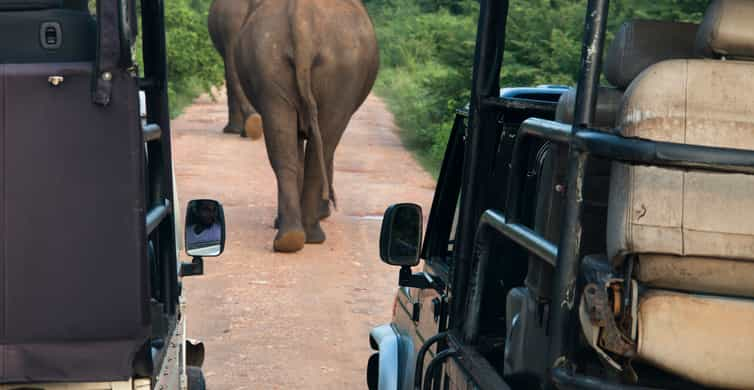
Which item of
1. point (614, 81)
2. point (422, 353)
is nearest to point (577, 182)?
point (614, 81)

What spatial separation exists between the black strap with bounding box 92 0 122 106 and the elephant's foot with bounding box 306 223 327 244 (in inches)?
295

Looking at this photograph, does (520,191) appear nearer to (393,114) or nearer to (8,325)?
(8,325)

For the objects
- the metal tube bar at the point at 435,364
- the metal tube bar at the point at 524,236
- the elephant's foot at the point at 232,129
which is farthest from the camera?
the elephant's foot at the point at 232,129

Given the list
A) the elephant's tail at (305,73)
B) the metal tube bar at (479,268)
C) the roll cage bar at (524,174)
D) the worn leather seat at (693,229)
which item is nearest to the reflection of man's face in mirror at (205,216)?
the roll cage bar at (524,174)

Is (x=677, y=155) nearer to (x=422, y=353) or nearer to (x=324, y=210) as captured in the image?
(x=422, y=353)

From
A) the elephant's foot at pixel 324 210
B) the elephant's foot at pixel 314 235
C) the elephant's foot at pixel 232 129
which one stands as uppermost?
the elephant's foot at pixel 314 235

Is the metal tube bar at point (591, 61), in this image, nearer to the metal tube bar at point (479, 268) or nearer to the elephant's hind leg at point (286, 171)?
the metal tube bar at point (479, 268)

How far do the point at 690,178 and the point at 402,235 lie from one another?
1976mm

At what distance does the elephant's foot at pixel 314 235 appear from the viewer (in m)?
10.7

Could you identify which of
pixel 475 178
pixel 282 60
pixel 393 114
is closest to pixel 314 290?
pixel 282 60

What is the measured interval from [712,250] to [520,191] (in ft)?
2.91

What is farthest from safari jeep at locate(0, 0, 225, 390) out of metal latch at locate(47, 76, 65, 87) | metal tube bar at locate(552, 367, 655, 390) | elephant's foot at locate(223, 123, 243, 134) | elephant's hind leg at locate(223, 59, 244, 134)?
elephant's foot at locate(223, 123, 243, 134)

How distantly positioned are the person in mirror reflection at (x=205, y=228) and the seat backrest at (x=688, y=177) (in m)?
2.58

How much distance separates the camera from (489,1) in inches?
144
